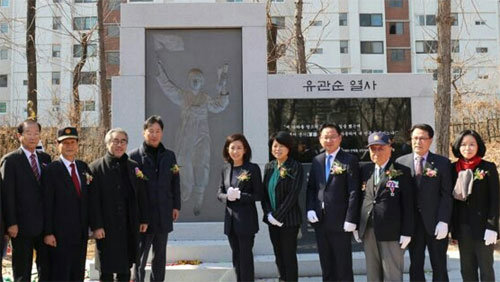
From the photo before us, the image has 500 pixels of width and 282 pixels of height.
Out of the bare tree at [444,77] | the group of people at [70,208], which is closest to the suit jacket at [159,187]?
the group of people at [70,208]

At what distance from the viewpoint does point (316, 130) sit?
6.79 meters

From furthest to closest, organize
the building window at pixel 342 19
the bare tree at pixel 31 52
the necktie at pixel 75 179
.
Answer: the building window at pixel 342 19 < the bare tree at pixel 31 52 < the necktie at pixel 75 179

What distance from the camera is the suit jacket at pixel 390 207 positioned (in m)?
4.41

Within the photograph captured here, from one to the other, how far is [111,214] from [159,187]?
613mm

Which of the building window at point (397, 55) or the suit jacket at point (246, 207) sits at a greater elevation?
the building window at point (397, 55)

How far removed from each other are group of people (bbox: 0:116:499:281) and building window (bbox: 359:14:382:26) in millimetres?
32820

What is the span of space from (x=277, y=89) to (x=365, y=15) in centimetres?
3118

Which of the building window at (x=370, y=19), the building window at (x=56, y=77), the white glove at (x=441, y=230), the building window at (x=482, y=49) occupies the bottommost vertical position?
the white glove at (x=441, y=230)

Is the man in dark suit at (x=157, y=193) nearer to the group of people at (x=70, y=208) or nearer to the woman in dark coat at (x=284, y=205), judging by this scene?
the group of people at (x=70, y=208)

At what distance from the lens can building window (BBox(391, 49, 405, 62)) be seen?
36406 mm

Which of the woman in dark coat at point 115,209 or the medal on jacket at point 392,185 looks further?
the woman in dark coat at point 115,209

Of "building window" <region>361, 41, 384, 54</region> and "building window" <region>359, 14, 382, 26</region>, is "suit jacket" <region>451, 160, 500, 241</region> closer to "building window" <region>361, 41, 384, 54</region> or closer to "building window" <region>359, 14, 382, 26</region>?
"building window" <region>361, 41, 384, 54</region>

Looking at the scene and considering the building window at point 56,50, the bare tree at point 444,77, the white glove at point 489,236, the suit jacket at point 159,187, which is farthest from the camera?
the building window at point 56,50

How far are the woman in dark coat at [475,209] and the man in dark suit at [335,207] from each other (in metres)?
0.95
